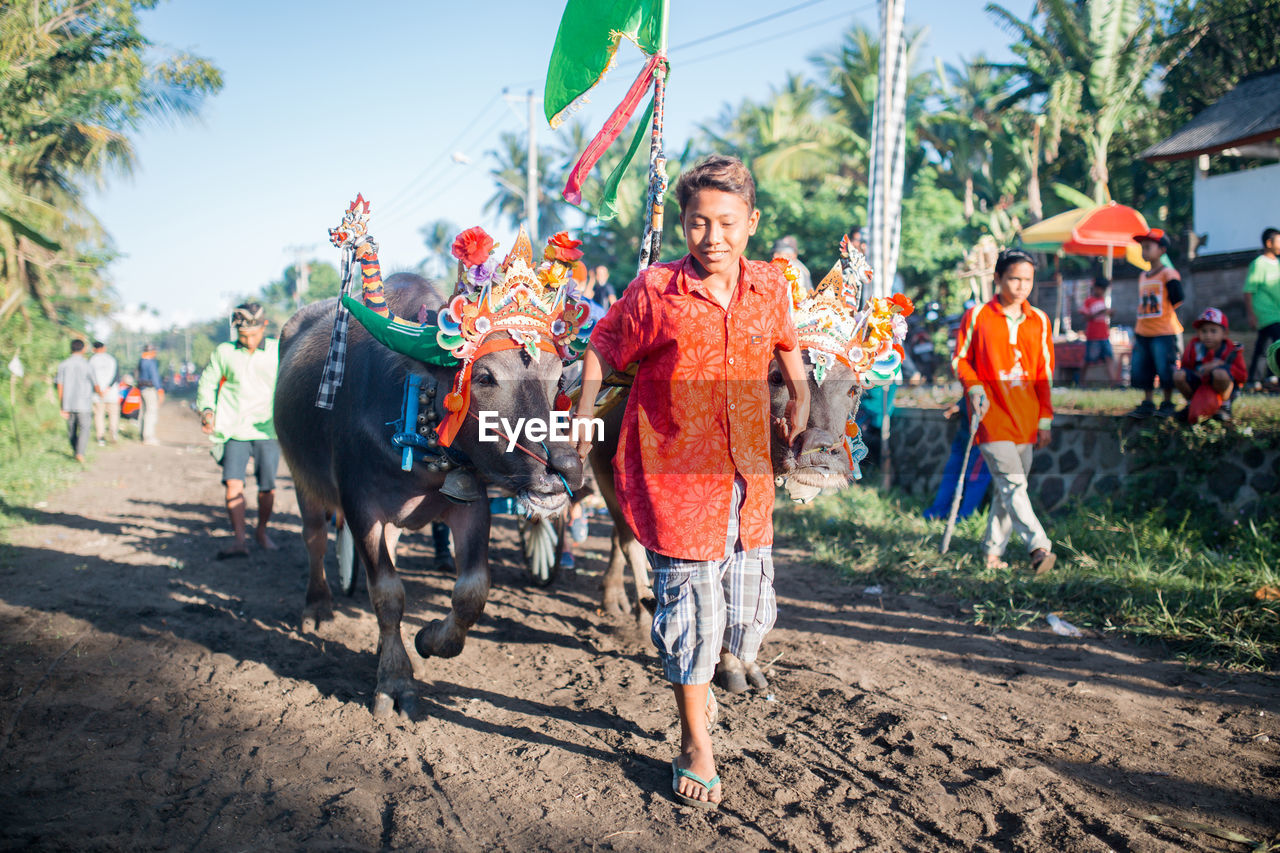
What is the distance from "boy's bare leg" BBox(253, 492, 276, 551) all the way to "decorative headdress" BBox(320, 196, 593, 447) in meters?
4.07

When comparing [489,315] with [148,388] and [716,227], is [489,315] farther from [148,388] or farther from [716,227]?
[148,388]

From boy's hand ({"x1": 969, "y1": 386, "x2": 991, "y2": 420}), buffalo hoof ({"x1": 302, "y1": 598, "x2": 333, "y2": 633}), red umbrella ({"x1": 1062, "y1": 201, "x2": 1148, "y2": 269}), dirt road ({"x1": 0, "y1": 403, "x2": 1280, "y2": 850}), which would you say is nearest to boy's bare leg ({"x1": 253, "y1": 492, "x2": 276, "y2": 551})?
dirt road ({"x1": 0, "y1": 403, "x2": 1280, "y2": 850})

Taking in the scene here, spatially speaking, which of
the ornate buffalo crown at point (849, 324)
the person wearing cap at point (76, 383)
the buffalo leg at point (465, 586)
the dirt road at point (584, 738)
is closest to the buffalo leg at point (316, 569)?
the dirt road at point (584, 738)

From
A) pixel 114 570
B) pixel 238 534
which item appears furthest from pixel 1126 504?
pixel 114 570

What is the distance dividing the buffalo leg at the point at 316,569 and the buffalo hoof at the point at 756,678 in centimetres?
276

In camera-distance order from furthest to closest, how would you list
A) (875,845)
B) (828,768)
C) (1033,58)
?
(1033,58) < (828,768) < (875,845)

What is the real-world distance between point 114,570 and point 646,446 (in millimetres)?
5616

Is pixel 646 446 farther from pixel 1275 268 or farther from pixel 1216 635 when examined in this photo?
pixel 1275 268

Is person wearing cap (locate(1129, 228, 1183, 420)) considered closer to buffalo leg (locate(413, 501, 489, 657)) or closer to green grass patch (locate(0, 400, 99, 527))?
buffalo leg (locate(413, 501, 489, 657))

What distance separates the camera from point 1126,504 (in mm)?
6652

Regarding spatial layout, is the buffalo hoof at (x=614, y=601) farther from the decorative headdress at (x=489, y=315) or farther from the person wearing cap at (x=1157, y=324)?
the person wearing cap at (x=1157, y=324)

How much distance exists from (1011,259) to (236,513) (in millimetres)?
6424

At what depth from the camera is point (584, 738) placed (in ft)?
11.3

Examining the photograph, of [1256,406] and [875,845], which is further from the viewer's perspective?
[1256,406]
